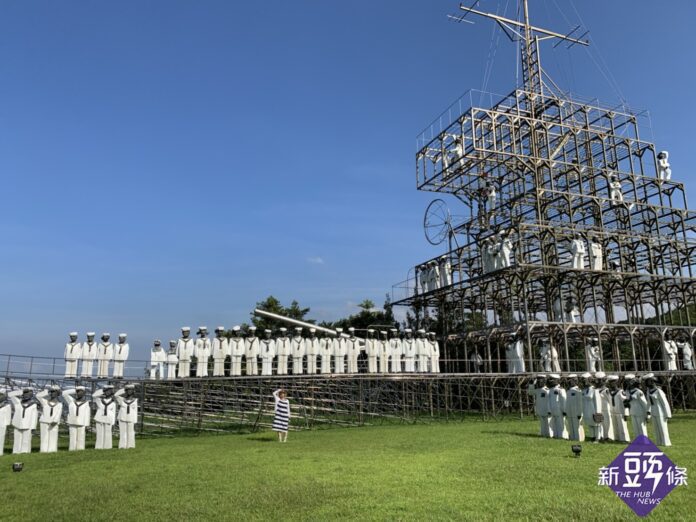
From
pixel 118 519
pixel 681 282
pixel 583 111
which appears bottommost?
pixel 118 519

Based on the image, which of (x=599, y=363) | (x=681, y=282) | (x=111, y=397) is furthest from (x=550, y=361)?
(x=111, y=397)

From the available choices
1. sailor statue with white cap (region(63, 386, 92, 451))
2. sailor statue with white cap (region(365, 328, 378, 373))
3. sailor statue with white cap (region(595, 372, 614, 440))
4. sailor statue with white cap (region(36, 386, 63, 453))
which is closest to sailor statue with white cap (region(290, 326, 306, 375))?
sailor statue with white cap (region(365, 328, 378, 373))

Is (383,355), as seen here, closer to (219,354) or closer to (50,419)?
(219,354)

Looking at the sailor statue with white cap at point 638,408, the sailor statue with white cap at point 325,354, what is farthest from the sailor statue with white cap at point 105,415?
the sailor statue with white cap at point 638,408

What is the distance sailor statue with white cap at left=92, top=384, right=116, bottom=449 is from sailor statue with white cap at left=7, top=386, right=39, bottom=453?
1515 millimetres

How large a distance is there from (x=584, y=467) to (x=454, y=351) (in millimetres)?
22923

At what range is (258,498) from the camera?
8672mm

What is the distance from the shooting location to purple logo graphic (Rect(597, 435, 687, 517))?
7758mm

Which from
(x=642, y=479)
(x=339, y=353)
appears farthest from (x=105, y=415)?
(x=642, y=479)

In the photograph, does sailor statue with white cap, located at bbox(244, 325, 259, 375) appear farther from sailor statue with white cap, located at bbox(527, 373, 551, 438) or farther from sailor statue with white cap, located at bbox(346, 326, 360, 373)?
sailor statue with white cap, located at bbox(527, 373, 551, 438)

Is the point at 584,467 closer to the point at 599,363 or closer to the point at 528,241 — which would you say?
the point at 599,363

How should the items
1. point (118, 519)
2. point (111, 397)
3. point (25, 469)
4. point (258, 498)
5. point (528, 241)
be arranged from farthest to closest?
point (528, 241) → point (111, 397) → point (25, 469) → point (258, 498) → point (118, 519)

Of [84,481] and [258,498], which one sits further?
[84,481]

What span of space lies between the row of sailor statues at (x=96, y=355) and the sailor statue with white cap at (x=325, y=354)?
7.33 meters
